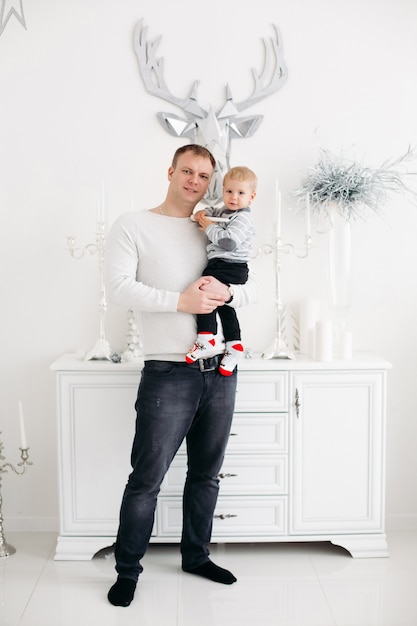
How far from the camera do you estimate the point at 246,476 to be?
8.84 feet

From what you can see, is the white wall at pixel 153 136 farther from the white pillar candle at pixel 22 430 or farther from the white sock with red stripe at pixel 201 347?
the white sock with red stripe at pixel 201 347

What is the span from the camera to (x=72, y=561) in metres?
2.67

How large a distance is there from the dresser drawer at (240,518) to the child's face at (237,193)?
1.17m

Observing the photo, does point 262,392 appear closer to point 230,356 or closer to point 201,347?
point 230,356

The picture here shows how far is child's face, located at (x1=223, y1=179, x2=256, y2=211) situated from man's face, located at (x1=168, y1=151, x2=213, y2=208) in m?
0.09

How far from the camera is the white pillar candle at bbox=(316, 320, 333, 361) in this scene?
2.70 metres

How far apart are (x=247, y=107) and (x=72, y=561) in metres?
2.01

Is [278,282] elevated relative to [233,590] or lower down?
elevated

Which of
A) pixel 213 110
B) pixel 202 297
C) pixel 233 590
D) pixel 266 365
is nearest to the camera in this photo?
pixel 202 297

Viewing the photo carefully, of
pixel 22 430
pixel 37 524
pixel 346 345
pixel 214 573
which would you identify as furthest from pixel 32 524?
pixel 346 345

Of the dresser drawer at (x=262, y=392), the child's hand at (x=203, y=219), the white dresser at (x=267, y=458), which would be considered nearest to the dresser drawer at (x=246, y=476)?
the white dresser at (x=267, y=458)

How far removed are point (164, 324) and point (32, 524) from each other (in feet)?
4.35

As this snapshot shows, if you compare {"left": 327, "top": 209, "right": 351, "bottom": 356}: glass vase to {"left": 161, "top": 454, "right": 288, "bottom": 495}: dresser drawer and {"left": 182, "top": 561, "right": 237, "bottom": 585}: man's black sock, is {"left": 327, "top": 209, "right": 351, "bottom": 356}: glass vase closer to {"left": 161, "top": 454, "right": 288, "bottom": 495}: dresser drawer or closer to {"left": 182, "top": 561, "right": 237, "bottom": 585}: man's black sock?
{"left": 161, "top": 454, "right": 288, "bottom": 495}: dresser drawer

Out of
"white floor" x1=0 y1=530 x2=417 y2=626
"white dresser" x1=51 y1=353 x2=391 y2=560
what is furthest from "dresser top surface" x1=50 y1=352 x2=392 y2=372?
"white floor" x1=0 y1=530 x2=417 y2=626
